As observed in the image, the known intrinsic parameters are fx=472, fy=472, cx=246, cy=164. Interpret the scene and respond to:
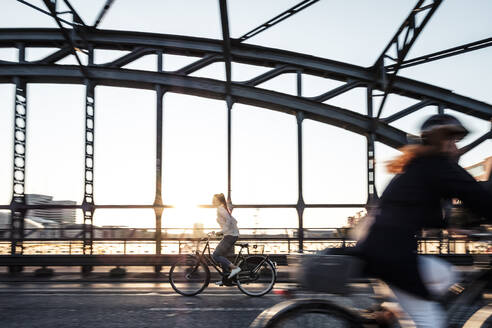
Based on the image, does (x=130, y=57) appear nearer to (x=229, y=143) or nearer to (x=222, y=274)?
(x=229, y=143)

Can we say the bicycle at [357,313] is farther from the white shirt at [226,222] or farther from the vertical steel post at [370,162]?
the vertical steel post at [370,162]

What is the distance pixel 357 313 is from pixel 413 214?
61 cm

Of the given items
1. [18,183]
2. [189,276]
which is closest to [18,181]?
[18,183]

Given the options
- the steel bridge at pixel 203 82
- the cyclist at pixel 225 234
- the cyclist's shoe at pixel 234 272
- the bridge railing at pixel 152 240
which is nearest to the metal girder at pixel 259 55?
the steel bridge at pixel 203 82

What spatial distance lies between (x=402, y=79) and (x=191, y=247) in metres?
9.32

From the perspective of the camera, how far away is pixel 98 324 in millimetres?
5348

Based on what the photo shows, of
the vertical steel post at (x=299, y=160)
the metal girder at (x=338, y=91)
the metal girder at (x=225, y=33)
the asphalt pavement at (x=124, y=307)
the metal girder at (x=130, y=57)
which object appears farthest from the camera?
the metal girder at (x=130, y=57)

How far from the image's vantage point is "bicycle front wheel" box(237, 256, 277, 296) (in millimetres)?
8250

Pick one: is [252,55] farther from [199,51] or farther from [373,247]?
[373,247]

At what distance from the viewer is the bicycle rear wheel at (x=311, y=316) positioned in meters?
2.41

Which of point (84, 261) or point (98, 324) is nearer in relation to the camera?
point (98, 324)

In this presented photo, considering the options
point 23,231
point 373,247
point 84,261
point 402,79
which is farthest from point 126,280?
point 402,79

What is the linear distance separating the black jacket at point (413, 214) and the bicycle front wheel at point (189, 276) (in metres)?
6.16

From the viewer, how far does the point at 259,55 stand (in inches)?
591
